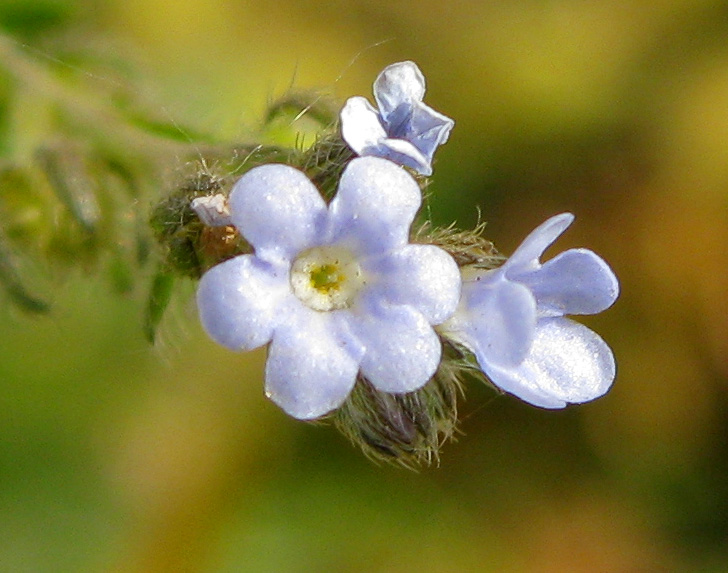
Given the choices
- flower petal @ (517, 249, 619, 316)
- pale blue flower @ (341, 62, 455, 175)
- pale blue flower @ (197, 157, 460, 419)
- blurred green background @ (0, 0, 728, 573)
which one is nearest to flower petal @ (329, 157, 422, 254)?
pale blue flower @ (197, 157, 460, 419)

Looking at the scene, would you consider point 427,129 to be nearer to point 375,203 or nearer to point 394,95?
point 394,95

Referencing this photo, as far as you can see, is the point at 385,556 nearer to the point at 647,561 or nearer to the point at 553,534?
the point at 553,534

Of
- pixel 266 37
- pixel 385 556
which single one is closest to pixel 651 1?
pixel 266 37

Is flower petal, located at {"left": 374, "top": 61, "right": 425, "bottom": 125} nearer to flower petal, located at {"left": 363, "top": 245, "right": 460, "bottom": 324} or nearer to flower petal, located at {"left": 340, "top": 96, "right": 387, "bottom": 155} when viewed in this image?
flower petal, located at {"left": 340, "top": 96, "right": 387, "bottom": 155}

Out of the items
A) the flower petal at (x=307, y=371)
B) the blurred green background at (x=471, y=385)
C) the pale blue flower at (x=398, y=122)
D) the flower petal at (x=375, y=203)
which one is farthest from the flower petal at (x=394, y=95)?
the blurred green background at (x=471, y=385)

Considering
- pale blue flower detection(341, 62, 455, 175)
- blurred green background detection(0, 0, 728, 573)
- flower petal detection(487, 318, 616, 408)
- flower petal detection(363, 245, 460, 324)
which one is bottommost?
blurred green background detection(0, 0, 728, 573)

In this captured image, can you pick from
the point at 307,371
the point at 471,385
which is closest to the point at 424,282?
the point at 307,371

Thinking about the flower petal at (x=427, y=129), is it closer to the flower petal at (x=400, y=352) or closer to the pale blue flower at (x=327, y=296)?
the pale blue flower at (x=327, y=296)
